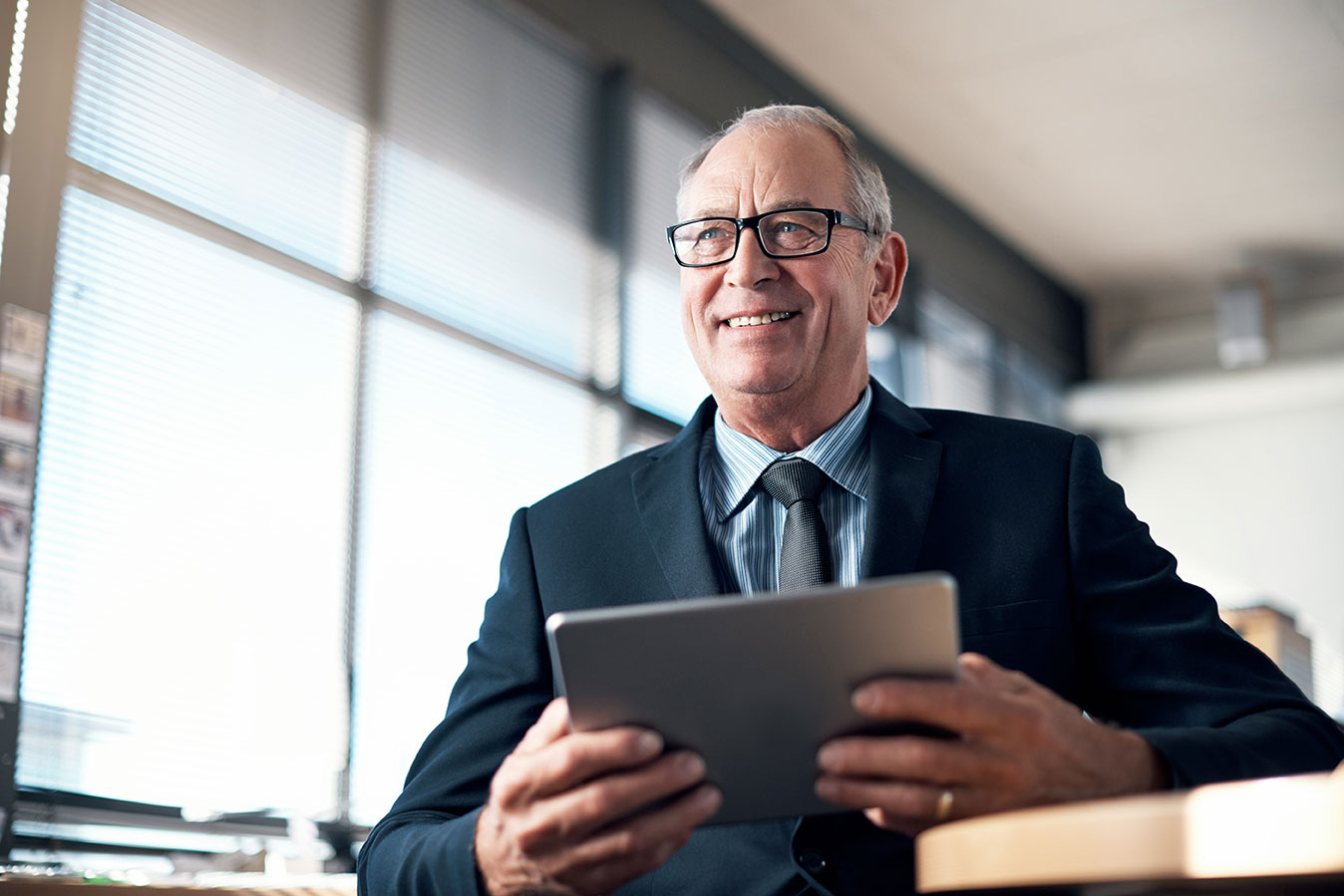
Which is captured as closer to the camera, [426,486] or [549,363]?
[426,486]

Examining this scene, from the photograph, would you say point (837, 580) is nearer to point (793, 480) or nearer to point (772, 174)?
point (793, 480)

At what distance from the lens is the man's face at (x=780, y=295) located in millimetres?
1896

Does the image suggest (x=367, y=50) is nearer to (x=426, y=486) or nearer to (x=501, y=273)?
(x=501, y=273)

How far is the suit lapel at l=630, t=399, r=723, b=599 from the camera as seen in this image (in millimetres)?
1711

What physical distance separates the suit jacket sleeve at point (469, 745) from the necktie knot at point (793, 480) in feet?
1.13

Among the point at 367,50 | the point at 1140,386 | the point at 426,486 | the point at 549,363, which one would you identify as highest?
the point at 1140,386

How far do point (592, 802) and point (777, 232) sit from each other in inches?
42.2

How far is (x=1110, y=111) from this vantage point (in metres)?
6.08

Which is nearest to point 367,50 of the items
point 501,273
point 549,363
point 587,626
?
point 501,273

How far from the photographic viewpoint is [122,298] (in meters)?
3.04

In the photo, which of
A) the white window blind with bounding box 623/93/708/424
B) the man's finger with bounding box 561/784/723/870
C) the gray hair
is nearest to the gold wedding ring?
the man's finger with bounding box 561/784/723/870

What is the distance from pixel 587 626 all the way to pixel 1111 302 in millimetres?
8074

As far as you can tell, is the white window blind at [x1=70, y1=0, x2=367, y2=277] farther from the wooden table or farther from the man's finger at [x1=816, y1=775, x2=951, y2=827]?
the wooden table

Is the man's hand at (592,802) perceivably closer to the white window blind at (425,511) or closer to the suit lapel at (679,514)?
the suit lapel at (679,514)
